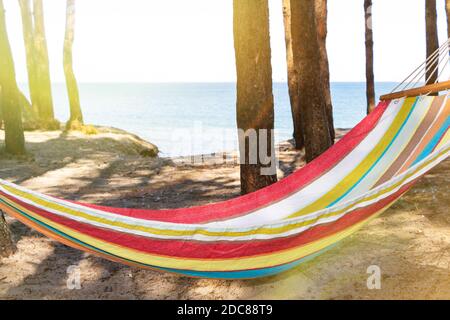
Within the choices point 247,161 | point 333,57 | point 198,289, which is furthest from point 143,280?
point 333,57

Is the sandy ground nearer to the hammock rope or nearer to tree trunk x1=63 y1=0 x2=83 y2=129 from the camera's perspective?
the hammock rope

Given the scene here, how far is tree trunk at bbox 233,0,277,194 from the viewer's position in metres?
3.39

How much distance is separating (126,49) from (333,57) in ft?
149

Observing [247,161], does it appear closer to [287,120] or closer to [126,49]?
[287,120]

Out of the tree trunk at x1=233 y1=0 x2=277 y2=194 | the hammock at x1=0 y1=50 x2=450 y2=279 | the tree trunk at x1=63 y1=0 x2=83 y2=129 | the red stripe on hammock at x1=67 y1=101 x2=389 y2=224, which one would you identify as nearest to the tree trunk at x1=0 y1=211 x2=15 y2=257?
the hammock at x1=0 y1=50 x2=450 y2=279

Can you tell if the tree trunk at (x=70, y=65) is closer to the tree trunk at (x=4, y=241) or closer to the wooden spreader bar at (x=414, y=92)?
the tree trunk at (x=4, y=241)

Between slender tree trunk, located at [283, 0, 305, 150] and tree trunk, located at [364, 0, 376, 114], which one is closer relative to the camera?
slender tree trunk, located at [283, 0, 305, 150]

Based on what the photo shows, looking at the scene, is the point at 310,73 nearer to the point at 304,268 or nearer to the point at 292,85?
the point at 304,268

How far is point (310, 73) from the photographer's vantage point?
4277 millimetres

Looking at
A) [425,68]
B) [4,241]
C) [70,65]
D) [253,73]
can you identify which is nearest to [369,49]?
[425,68]

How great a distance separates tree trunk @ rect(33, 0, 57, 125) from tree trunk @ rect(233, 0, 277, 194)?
6.94 m

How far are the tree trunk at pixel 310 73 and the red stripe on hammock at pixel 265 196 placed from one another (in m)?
0.89

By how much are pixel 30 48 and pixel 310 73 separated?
8.06 m

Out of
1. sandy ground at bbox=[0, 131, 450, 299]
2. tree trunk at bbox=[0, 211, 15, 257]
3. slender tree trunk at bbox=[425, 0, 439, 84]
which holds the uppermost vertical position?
slender tree trunk at bbox=[425, 0, 439, 84]
